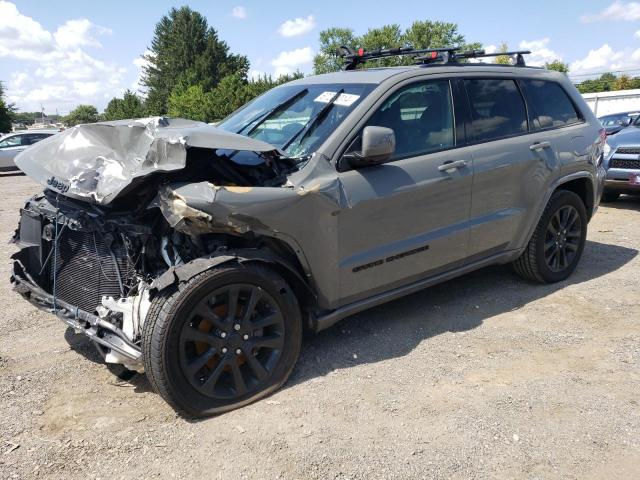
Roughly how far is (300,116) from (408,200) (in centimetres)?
97

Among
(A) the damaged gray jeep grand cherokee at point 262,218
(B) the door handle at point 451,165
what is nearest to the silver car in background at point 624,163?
(A) the damaged gray jeep grand cherokee at point 262,218

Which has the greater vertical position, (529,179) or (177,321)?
(529,179)

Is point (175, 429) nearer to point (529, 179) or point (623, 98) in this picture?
point (529, 179)

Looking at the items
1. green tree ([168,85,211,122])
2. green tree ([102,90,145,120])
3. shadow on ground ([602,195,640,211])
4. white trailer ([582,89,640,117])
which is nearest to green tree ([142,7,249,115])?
green tree ([102,90,145,120])

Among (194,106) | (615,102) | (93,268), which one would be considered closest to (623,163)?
(93,268)

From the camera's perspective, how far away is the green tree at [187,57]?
219ft

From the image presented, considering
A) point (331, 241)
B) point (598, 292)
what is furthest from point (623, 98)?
point (331, 241)

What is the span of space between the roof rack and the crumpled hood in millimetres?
1924

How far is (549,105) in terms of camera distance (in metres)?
4.79

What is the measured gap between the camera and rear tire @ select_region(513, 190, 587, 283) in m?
4.77

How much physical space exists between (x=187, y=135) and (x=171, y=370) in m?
1.28

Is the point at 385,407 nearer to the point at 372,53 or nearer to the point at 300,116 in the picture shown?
the point at 300,116

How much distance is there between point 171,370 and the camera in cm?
283

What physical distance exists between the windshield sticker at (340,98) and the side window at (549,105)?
1.84 metres
